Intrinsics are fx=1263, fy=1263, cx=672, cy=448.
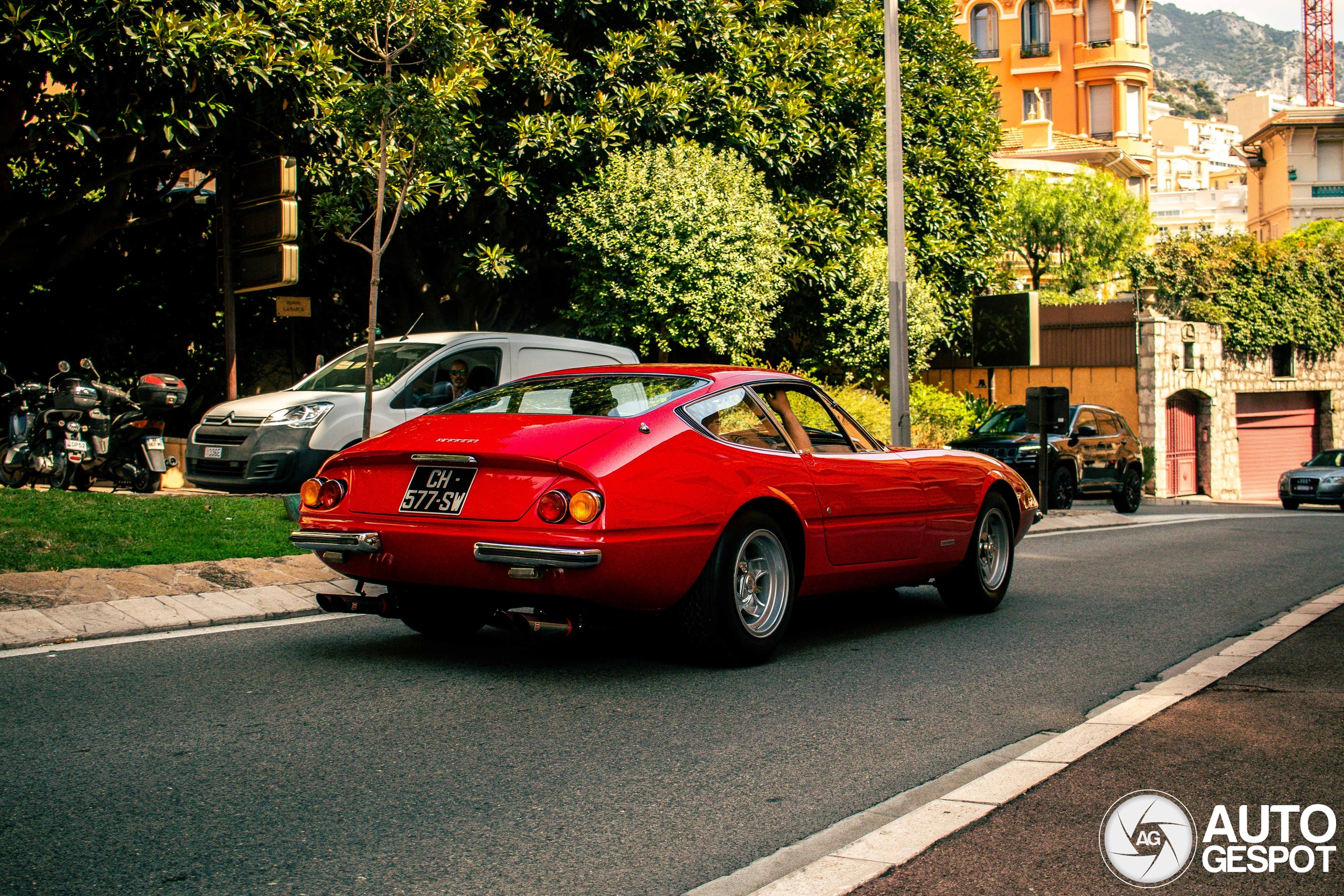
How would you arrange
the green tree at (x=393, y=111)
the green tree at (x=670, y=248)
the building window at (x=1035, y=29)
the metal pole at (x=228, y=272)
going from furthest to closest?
the building window at (x=1035, y=29) → the green tree at (x=670, y=248) → the metal pole at (x=228, y=272) → the green tree at (x=393, y=111)

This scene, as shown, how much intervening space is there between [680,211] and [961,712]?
1480 centimetres

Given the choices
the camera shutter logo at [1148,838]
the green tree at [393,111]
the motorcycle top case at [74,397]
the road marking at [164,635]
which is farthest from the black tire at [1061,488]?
the camera shutter logo at [1148,838]

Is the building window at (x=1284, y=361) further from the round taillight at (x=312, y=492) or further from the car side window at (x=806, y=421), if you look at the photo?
the round taillight at (x=312, y=492)

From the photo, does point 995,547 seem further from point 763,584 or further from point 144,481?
point 144,481

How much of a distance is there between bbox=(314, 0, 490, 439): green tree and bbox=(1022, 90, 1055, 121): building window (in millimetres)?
68469

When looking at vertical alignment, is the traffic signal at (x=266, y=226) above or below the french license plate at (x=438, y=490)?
above

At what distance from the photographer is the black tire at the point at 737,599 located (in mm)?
5832

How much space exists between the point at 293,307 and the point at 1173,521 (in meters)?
14.5

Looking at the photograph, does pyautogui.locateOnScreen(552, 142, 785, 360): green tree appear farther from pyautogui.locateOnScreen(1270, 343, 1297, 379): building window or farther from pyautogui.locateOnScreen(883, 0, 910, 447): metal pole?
pyautogui.locateOnScreen(1270, 343, 1297, 379): building window

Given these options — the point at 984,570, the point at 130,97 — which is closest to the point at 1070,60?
the point at 130,97

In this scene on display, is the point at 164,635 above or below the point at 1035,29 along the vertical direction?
below

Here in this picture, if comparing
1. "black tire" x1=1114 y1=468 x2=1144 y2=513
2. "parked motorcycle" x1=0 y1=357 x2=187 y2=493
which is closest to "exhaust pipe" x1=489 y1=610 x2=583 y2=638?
"parked motorcycle" x1=0 y1=357 x2=187 y2=493

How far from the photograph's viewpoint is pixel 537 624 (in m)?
5.39

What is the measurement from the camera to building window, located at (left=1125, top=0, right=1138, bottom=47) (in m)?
80.0
